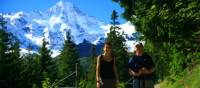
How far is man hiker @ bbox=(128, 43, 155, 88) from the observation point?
13367 mm

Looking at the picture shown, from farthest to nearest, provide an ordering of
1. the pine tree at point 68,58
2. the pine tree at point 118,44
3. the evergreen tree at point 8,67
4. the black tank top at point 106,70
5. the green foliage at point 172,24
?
the pine tree at point 68,58 < the pine tree at point 118,44 < the evergreen tree at point 8,67 < the green foliage at point 172,24 < the black tank top at point 106,70

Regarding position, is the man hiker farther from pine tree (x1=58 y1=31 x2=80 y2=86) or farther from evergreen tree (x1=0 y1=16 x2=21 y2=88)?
pine tree (x1=58 y1=31 x2=80 y2=86)

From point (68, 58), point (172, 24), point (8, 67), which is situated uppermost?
point (68, 58)

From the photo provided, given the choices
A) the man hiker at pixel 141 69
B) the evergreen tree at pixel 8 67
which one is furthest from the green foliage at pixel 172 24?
the evergreen tree at pixel 8 67

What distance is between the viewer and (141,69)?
13.4m

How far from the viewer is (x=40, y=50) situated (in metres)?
101

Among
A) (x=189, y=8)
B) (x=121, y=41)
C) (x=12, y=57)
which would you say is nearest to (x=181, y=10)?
(x=189, y=8)

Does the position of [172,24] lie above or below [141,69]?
above

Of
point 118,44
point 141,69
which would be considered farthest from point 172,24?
point 118,44

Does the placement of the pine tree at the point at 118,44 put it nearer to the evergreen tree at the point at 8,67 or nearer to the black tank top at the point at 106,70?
the evergreen tree at the point at 8,67

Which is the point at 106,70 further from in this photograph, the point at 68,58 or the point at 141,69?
the point at 68,58

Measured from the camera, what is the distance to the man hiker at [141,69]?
13367 mm

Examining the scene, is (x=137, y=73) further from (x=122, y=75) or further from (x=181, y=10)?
(x=122, y=75)

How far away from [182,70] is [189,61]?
3.34m
